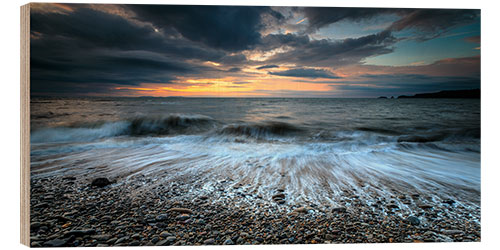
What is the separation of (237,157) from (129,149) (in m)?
1.69

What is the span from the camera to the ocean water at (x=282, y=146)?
2.08m

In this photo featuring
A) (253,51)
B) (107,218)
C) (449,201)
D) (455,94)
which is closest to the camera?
A: (107,218)

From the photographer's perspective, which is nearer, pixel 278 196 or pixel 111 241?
pixel 111 241

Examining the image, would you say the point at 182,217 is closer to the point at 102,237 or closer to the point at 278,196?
the point at 102,237

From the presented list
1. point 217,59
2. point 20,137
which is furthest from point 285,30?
point 20,137

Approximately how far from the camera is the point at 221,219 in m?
1.46

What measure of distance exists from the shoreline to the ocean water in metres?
0.16

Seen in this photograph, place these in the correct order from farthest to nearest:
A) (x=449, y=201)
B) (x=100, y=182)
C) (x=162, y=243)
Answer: (x=100, y=182) → (x=449, y=201) → (x=162, y=243)

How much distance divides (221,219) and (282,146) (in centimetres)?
225

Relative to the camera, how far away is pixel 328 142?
364 cm

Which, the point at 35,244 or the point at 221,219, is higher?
the point at 221,219

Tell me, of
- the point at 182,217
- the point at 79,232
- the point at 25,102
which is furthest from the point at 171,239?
the point at 25,102

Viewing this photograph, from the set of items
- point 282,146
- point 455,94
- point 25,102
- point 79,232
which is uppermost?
point 455,94

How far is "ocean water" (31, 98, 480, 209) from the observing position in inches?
81.8
